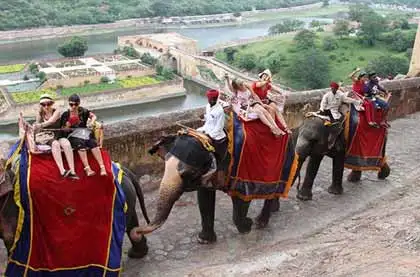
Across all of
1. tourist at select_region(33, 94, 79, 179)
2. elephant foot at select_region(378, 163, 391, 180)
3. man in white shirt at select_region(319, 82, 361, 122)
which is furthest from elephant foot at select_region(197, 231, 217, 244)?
elephant foot at select_region(378, 163, 391, 180)

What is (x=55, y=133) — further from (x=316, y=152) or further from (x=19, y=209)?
(x=316, y=152)

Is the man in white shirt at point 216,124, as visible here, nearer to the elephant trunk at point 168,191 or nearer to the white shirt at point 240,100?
the white shirt at point 240,100

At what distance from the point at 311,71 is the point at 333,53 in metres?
9.27

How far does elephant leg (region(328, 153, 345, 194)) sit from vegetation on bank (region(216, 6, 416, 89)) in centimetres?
4882

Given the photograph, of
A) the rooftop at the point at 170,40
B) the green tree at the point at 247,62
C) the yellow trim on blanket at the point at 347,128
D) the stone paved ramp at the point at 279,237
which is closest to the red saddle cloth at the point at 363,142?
the yellow trim on blanket at the point at 347,128

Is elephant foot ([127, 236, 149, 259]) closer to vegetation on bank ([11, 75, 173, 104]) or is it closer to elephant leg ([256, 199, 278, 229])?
elephant leg ([256, 199, 278, 229])

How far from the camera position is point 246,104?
20.1 ft

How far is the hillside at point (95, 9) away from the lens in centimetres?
7869

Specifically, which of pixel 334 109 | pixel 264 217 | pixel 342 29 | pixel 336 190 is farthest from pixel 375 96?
pixel 342 29

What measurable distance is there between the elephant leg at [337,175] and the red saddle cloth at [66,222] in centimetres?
359

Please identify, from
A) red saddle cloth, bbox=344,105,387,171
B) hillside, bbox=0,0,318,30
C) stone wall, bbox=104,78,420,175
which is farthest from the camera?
hillside, bbox=0,0,318,30

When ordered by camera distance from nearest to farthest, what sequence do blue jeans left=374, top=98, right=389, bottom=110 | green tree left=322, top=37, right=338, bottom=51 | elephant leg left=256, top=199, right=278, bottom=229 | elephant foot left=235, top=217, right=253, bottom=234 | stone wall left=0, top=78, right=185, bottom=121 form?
1. elephant foot left=235, top=217, right=253, bottom=234
2. elephant leg left=256, top=199, right=278, bottom=229
3. blue jeans left=374, top=98, right=389, bottom=110
4. stone wall left=0, top=78, right=185, bottom=121
5. green tree left=322, top=37, right=338, bottom=51

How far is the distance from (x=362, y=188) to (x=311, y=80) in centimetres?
5143

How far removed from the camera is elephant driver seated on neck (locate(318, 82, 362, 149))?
23.4ft
